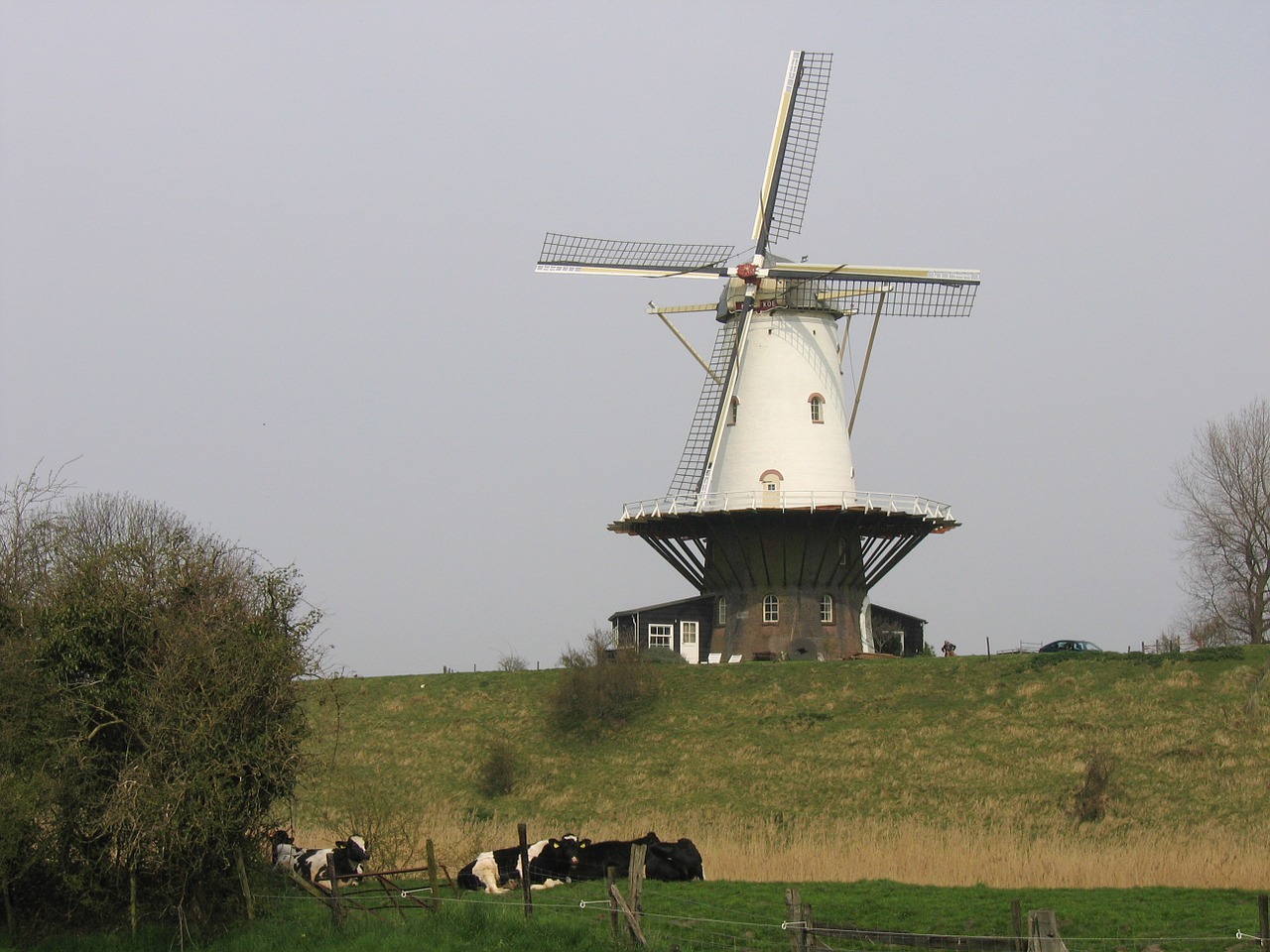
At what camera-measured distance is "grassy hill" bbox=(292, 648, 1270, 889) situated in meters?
23.2

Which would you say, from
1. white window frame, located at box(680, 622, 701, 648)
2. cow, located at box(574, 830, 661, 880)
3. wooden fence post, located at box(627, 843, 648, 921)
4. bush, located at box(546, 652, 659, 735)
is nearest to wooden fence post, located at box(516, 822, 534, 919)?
wooden fence post, located at box(627, 843, 648, 921)

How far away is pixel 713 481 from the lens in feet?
147

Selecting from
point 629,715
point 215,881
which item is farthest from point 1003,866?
point 629,715

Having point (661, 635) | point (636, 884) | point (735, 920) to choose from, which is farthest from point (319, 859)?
point (661, 635)

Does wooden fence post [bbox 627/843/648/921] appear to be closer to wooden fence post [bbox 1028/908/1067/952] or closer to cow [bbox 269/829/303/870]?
wooden fence post [bbox 1028/908/1067/952]

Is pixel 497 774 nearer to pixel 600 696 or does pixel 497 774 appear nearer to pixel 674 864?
pixel 600 696

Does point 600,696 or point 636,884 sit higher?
point 600,696

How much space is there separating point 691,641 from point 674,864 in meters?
25.1

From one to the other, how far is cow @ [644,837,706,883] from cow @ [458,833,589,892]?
115 centimetres

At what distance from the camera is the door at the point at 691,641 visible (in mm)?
46469

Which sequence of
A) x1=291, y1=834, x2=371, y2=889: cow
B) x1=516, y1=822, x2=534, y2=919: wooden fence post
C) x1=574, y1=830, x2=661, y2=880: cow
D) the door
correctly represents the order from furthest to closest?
the door, x1=574, y1=830, x2=661, y2=880: cow, x1=291, y1=834, x2=371, y2=889: cow, x1=516, y1=822, x2=534, y2=919: wooden fence post

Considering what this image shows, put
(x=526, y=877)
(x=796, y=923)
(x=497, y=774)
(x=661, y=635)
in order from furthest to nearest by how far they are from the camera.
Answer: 1. (x=661, y=635)
2. (x=497, y=774)
3. (x=526, y=877)
4. (x=796, y=923)

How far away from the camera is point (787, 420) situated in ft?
143

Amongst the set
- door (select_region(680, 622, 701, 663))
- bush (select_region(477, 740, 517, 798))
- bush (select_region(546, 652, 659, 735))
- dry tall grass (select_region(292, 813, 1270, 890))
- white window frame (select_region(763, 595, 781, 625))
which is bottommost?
dry tall grass (select_region(292, 813, 1270, 890))
